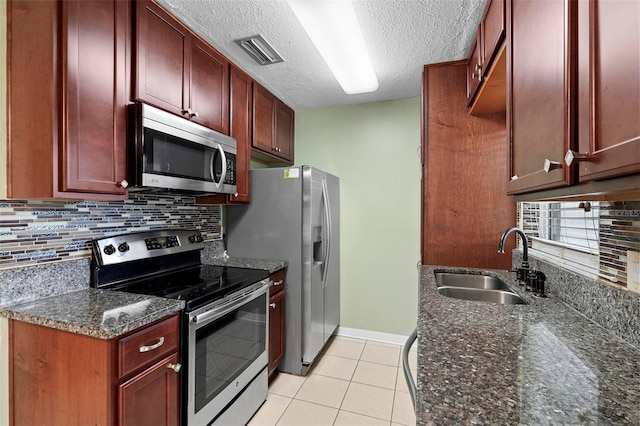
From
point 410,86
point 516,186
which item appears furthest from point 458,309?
point 410,86

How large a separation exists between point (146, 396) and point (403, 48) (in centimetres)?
241

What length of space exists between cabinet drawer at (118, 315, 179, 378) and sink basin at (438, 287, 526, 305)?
1.36 meters

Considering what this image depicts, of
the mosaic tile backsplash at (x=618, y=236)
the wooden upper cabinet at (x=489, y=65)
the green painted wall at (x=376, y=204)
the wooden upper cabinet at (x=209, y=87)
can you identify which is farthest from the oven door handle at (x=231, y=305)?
the wooden upper cabinet at (x=489, y=65)

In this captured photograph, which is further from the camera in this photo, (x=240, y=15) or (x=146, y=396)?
(x=240, y=15)

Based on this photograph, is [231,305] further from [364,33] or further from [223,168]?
[364,33]

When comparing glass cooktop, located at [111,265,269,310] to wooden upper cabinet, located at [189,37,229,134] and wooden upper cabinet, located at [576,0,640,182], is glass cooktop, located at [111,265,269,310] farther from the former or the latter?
wooden upper cabinet, located at [576,0,640,182]

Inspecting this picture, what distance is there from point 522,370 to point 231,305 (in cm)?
136

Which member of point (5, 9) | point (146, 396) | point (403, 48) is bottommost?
point (146, 396)

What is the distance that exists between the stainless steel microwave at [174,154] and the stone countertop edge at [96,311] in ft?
A: 1.79

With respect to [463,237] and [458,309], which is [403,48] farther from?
[458,309]

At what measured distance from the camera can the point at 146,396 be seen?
3.91ft

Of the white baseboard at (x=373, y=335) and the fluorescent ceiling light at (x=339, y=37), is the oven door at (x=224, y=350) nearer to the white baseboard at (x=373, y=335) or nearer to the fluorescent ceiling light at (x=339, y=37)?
the white baseboard at (x=373, y=335)

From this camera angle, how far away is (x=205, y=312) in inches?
57.3

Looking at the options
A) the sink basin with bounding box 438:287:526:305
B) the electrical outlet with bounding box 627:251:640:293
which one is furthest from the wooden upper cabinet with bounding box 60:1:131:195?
the electrical outlet with bounding box 627:251:640:293
